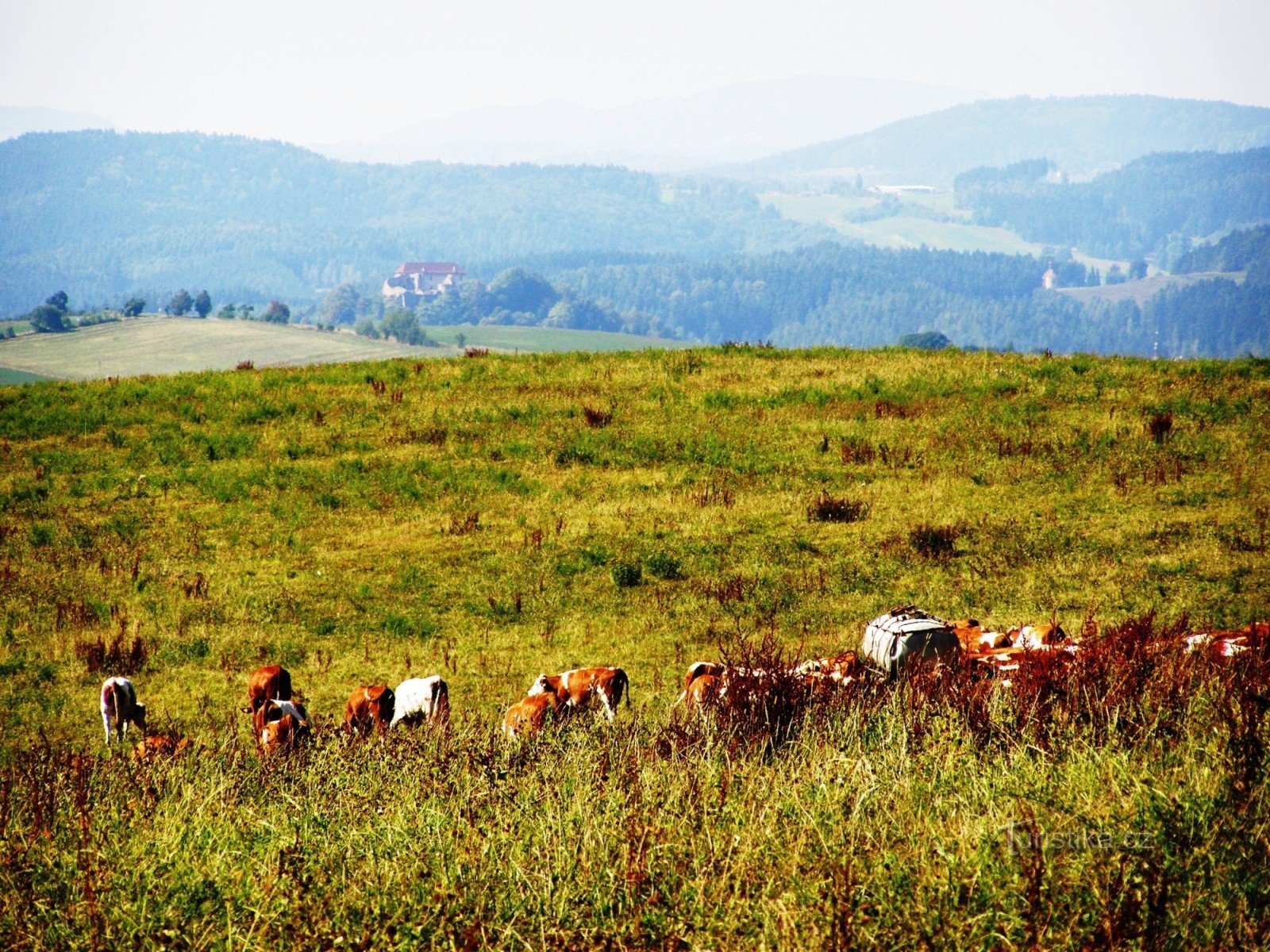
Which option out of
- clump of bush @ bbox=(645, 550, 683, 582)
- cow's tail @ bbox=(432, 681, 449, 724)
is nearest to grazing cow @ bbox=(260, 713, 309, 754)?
cow's tail @ bbox=(432, 681, 449, 724)

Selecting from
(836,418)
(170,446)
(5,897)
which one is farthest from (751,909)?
(170,446)

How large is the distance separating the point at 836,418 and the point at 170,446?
1470cm

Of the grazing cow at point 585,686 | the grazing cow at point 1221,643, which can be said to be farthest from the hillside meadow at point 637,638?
the grazing cow at point 585,686

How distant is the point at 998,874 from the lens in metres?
5.13

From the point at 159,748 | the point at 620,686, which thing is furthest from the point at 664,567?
the point at 159,748

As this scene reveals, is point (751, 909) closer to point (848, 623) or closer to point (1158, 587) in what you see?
point (848, 623)

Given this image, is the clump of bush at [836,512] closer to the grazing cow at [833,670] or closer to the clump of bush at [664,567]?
the clump of bush at [664,567]

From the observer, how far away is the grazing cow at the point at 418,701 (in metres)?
10.4

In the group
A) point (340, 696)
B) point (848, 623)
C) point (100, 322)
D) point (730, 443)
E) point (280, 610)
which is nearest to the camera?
point (340, 696)

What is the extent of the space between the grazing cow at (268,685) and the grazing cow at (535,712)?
10.9ft

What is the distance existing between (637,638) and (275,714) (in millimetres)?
5090

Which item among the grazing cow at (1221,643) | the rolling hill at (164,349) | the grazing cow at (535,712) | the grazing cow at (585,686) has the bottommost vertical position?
the grazing cow at (585,686)

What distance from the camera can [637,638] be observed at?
14.1 m

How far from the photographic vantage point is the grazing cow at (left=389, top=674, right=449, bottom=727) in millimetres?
10445
